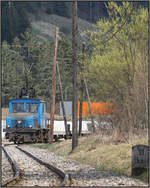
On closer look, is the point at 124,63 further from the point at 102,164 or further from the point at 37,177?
the point at 37,177

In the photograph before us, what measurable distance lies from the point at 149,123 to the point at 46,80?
68.3m

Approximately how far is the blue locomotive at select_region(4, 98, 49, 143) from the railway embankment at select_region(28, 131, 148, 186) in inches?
355

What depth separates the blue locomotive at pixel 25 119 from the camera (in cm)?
3122

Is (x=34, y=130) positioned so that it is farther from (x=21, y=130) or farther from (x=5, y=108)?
(x=5, y=108)

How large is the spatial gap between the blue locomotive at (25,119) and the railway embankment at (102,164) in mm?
9020

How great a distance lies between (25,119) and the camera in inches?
1230

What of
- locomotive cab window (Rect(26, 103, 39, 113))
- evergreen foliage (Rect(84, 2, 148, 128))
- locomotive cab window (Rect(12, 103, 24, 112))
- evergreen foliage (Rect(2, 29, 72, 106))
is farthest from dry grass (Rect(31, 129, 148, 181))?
evergreen foliage (Rect(2, 29, 72, 106))

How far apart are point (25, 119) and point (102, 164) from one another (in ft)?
52.5

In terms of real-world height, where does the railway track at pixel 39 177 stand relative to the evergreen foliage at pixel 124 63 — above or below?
below

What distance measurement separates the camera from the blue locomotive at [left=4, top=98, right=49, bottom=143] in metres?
31.2

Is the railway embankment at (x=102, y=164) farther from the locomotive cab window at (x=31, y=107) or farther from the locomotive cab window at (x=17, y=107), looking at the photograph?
the locomotive cab window at (x=17, y=107)

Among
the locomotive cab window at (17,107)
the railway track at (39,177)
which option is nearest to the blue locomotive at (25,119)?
the locomotive cab window at (17,107)

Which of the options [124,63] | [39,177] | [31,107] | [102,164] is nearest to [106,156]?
[102,164]

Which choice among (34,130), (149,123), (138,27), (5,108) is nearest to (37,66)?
(5,108)
